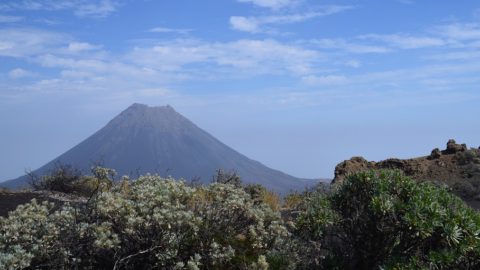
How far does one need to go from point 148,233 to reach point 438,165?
15462 millimetres

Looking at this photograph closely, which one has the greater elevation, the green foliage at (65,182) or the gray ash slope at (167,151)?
the gray ash slope at (167,151)

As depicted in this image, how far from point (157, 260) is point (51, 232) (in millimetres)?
1121

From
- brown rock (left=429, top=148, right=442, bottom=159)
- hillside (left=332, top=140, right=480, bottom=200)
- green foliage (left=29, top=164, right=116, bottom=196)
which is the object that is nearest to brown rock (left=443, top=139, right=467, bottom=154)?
hillside (left=332, top=140, right=480, bottom=200)

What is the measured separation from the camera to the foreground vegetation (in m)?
5.81

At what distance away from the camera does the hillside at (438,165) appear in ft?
59.8

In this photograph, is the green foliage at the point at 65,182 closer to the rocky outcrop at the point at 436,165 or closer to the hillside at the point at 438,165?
the hillside at the point at 438,165

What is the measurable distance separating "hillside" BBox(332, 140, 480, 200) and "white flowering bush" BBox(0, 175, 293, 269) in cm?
1124

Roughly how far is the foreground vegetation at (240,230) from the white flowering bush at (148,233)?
11 millimetres

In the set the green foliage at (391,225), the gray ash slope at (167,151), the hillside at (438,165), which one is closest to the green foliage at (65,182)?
the hillside at (438,165)

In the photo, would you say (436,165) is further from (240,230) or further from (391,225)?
(240,230)

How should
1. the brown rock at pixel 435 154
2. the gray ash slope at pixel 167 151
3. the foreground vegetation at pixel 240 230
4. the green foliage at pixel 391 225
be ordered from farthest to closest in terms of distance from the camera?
the gray ash slope at pixel 167 151 → the brown rock at pixel 435 154 → the green foliage at pixel 391 225 → the foreground vegetation at pixel 240 230

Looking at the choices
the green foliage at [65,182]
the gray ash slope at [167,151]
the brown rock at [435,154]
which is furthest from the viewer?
the gray ash slope at [167,151]

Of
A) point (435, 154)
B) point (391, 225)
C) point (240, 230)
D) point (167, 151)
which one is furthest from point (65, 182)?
point (167, 151)

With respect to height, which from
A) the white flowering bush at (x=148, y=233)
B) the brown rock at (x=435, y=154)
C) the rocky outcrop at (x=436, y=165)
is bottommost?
the white flowering bush at (x=148, y=233)
